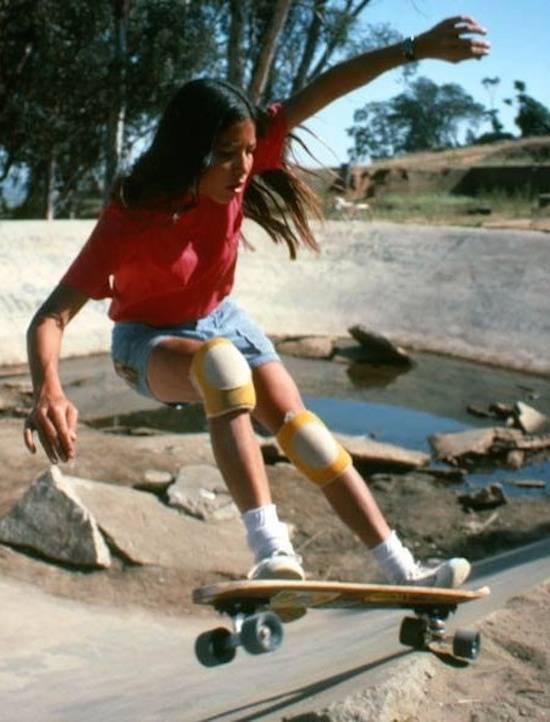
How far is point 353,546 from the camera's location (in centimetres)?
734

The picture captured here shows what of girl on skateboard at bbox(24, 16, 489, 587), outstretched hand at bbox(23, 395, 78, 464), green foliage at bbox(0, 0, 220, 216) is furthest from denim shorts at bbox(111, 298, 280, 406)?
green foliage at bbox(0, 0, 220, 216)

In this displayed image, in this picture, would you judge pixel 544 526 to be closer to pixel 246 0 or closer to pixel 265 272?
pixel 265 272

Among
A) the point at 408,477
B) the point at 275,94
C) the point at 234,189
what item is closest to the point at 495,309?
the point at 408,477

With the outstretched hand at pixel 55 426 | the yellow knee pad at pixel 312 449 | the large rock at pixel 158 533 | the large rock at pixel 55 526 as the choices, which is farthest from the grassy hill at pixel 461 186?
the outstretched hand at pixel 55 426

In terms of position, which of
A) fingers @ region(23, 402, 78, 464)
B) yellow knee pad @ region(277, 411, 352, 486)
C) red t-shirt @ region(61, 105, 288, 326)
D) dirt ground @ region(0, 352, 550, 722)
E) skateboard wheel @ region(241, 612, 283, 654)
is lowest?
dirt ground @ region(0, 352, 550, 722)

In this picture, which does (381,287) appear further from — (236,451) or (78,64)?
(236,451)

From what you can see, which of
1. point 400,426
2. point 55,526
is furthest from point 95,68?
point 55,526

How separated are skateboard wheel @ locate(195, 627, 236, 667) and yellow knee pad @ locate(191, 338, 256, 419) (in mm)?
576

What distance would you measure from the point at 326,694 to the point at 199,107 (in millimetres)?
1648

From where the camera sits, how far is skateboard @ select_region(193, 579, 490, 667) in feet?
9.61

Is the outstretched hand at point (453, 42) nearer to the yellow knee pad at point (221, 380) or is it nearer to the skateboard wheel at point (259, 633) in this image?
the yellow knee pad at point (221, 380)

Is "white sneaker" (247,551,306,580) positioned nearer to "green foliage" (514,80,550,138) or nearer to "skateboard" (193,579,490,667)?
"skateboard" (193,579,490,667)

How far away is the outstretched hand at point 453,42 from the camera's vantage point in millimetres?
3391

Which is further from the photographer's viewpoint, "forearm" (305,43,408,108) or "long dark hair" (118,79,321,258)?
"forearm" (305,43,408,108)
